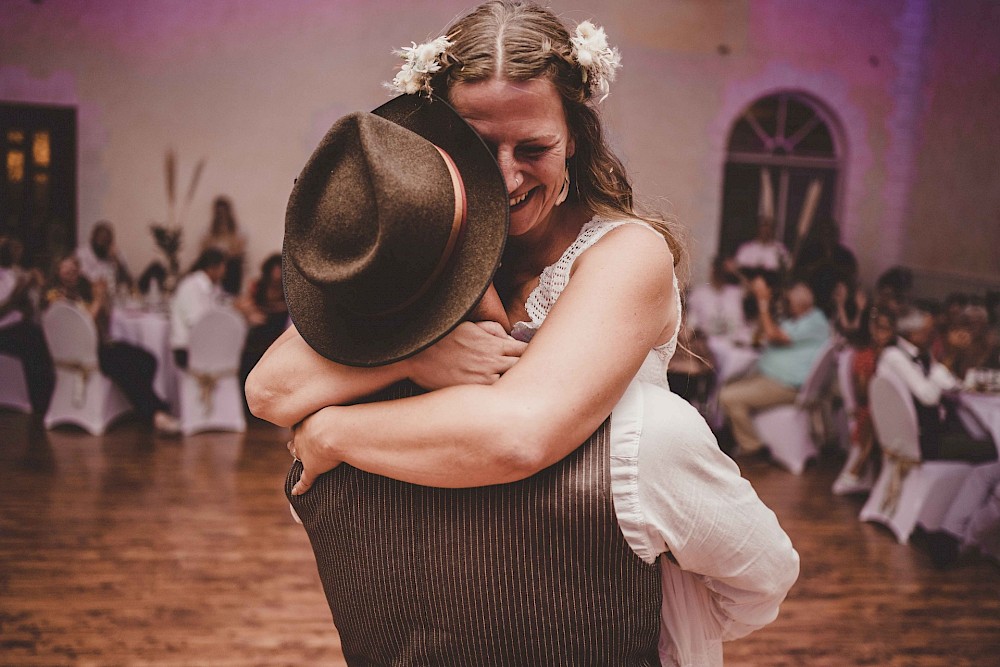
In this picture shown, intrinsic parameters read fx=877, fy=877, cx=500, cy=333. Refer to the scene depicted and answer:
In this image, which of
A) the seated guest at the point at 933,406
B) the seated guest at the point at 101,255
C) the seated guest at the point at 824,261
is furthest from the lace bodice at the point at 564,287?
the seated guest at the point at 824,261

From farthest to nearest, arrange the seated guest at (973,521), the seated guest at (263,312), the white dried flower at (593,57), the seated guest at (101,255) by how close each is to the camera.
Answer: the seated guest at (101,255)
the seated guest at (263,312)
the seated guest at (973,521)
the white dried flower at (593,57)

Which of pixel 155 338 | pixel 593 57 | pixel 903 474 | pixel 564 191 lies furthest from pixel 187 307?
pixel 593 57

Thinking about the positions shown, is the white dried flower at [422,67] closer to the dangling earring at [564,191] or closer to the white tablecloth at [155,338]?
the dangling earring at [564,191]

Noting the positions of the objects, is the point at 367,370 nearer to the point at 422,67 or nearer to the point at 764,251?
the point at 422,67

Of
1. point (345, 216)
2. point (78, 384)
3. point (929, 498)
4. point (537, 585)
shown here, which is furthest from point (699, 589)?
point (78, 384)

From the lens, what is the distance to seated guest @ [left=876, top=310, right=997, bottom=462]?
457 cm

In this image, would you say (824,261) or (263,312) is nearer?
(263,312)

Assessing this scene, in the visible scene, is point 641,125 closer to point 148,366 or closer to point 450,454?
point 148,366

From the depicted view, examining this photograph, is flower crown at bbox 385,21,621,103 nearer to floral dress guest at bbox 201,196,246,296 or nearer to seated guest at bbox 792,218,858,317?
seated guest at bbox 792,218,858,317

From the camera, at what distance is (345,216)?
918 mm

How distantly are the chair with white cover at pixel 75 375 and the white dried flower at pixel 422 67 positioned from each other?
5.39 meters

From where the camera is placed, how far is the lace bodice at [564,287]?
1085 millimetres

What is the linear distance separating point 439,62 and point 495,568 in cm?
59

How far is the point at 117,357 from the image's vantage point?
6145 millimetres
